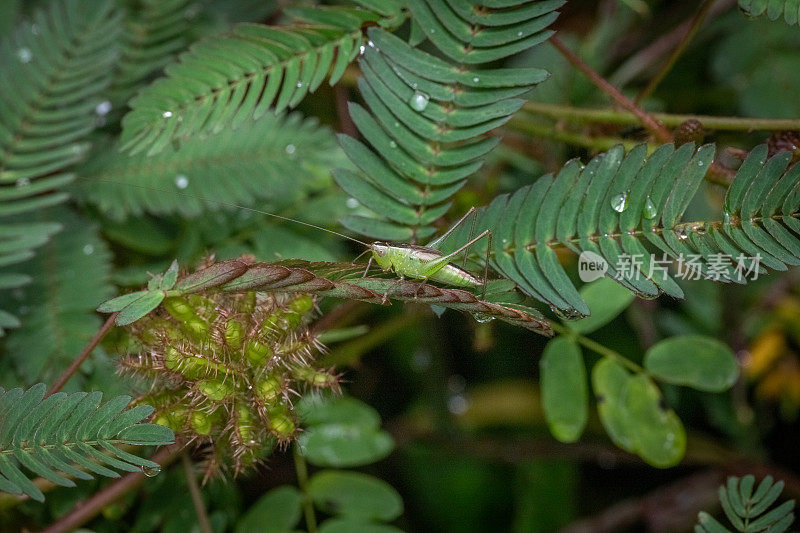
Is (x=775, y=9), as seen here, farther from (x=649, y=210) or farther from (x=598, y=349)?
(x=598, y=349)

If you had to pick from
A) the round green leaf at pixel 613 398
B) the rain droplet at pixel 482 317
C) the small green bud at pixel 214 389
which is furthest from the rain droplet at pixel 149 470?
the round green leaf at pixel 613 398

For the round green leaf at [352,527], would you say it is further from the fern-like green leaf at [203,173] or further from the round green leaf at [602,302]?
the fern-like green leaf at [203,173]

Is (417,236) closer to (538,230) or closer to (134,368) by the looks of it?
(538,230)

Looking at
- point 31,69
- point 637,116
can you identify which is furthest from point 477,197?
point 31,69

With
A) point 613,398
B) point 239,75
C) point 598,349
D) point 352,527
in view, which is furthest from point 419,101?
point 352,527

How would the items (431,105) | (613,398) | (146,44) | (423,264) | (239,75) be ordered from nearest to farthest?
(423,264) < (431,105) < (239,75) < (613,398) < (146,44)

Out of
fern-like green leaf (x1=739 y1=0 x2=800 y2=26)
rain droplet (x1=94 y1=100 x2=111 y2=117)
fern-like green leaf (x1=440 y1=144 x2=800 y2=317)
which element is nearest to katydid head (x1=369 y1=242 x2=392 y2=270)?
fern-like green leaf (x1=440 y1=144 x2=800 y2=317)
